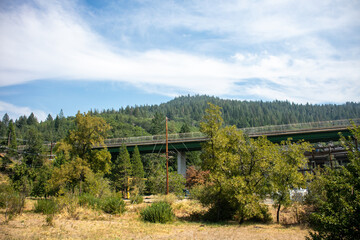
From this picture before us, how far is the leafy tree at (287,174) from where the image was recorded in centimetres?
1689

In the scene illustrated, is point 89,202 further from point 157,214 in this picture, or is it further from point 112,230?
point 112,230

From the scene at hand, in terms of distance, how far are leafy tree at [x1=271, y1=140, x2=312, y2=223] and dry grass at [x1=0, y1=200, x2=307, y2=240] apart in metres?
1.95

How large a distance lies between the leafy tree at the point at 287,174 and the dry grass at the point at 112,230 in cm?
195

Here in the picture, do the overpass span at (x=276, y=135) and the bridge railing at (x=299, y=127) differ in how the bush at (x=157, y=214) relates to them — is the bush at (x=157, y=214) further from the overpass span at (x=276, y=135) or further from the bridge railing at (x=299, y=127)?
the bridge railing at (x=299, y=127)

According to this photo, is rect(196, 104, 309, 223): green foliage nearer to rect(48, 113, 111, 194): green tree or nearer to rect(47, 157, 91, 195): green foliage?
rect(48, 113, 111, 194): green tree

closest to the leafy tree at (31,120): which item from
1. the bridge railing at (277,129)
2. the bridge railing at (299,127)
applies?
the bridge railing at (277,129)

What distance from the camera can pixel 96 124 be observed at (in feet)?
81.1

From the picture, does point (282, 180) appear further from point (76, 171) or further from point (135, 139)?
point (135, 139)

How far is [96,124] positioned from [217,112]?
40.9 feet

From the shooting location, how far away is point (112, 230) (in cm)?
1254

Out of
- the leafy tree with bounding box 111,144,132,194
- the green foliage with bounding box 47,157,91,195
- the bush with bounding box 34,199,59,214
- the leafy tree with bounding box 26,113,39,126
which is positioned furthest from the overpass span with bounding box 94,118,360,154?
the leafy tree with bounding box 26,113,39,126

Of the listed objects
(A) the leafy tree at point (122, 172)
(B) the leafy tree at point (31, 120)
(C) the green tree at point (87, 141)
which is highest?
(B) the leafy tree at point (31, 120)

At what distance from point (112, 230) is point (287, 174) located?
38.6ft

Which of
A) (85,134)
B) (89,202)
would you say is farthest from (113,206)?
(85,134)
